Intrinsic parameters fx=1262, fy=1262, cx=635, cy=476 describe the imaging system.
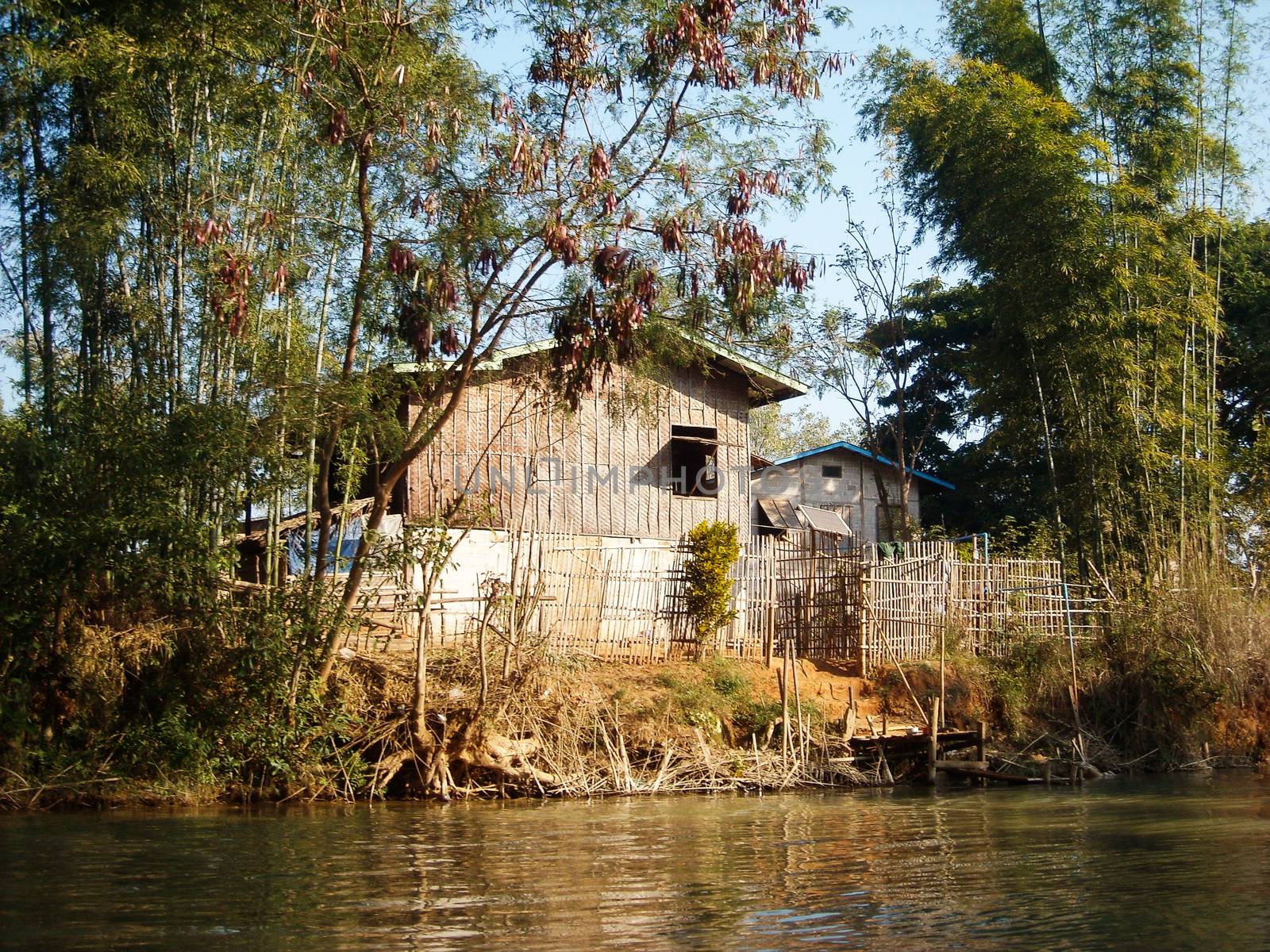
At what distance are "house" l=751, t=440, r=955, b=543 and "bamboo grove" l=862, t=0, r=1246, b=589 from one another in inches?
302

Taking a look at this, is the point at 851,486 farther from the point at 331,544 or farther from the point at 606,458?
the point at 331,544

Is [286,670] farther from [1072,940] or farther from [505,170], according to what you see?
[1072,940]

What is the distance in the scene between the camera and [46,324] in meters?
11.0

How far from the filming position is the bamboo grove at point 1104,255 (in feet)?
52.9

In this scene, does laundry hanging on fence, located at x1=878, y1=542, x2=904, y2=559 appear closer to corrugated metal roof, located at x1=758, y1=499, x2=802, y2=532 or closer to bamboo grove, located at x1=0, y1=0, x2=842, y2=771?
corrugated metal roof, located at x1=758, y1=499, x2=802, y2=532

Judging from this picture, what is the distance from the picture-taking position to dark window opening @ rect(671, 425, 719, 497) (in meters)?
17.6

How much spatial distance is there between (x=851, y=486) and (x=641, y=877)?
63.9 feet

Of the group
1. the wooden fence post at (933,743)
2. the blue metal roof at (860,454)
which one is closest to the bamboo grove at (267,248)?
the wooden fence post at (933,743)

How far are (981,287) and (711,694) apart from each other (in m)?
7.81

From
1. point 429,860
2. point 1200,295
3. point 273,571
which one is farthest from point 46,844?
point 1200,295

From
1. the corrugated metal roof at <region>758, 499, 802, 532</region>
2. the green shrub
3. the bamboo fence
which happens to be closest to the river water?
the bamboo fence

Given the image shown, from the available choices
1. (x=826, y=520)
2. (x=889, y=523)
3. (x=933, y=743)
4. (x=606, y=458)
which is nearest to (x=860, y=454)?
(x=889, y=523)

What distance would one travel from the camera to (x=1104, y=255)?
15859mm

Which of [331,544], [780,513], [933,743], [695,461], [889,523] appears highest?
[695,461]
